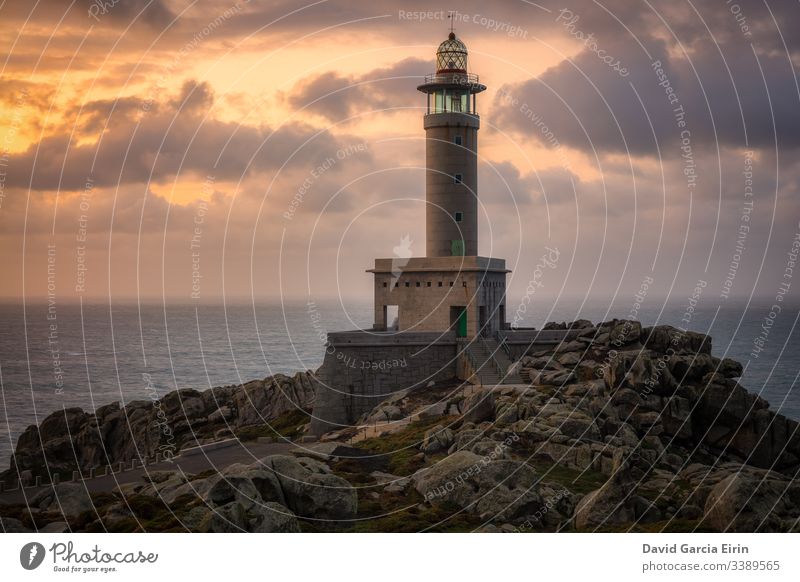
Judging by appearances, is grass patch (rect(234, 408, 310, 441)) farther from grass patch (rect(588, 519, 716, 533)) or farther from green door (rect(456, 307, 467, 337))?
grass patch (rect(588, 519, 716, 533))

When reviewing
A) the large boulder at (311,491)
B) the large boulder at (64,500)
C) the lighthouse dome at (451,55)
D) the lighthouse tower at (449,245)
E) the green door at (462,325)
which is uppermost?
the lighthouse dome at (451,55)

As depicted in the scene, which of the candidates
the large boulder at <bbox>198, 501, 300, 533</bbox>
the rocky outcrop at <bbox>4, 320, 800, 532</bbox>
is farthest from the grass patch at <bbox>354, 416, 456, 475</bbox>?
the large boulder at <bbox>198, 501, 300, 533</bbox>

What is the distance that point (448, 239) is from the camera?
62.4 metres

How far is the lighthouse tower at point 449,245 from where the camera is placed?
6047 cm

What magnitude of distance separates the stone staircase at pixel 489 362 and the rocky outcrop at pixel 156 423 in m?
13.1

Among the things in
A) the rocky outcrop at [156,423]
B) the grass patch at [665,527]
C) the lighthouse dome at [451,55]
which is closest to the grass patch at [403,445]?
the grass patch at [665,527]

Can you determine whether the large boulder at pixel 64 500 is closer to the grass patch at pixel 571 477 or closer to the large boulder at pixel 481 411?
the grass patch at pixel 571 477

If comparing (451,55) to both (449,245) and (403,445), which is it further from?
(403,445)

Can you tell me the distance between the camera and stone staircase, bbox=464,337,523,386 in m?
55.4

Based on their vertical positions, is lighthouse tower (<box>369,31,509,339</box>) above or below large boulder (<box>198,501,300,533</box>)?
above

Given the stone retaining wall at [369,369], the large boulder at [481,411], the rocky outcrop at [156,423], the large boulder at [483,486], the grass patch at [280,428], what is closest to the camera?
the large boulder at [483,486]

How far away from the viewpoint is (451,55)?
209 feet

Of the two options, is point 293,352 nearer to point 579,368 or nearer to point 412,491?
point 579,368
